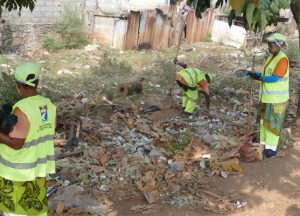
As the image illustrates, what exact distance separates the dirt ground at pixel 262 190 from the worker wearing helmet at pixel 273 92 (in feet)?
1.05

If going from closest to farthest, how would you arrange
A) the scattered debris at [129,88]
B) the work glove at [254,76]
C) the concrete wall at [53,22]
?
the work glove at [254,76] → the scattered debris at [129,88] → the concrete wall at [53,22]

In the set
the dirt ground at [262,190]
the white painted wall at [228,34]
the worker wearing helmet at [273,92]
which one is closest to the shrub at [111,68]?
the white painted wall at [228,34]

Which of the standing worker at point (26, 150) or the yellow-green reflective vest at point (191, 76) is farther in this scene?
the yellow-green reflective vest at point (191, 76)

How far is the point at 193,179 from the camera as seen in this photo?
5410 mm

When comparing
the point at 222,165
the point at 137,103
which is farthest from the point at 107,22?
the point at 222,165

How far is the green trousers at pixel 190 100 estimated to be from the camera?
7628 mm

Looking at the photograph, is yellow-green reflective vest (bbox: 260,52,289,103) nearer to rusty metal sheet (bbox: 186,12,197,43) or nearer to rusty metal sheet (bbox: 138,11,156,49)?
rusty metal sheet (bbox: 138,11,156,49)

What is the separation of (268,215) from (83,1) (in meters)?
10.4

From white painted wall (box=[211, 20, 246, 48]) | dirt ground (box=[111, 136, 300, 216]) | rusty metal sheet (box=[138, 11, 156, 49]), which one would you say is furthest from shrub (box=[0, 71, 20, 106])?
white painted wall (box=[211, 20, 246, 48])

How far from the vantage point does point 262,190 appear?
5.23 metres

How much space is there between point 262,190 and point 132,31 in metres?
9.25

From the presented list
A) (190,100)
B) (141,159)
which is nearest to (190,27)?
(190,100)

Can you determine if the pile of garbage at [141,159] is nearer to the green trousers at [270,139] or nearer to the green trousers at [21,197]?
the green trousers at [270,139]

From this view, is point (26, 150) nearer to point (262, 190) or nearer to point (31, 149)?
point (31, 149)
